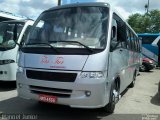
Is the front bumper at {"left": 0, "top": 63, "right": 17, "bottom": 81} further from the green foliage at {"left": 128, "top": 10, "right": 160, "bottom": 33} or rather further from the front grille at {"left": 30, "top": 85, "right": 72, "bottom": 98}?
the green foliage at {"left": 128, "top": 10, "right": 160, "bottom": 33}

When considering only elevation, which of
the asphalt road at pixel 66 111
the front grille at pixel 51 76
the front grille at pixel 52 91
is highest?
the front grille at pixel 51 76

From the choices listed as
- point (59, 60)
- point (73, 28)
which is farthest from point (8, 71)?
point (59, 60)

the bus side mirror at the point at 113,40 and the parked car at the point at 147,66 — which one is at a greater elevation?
the bus side mirror at the point at 113,40

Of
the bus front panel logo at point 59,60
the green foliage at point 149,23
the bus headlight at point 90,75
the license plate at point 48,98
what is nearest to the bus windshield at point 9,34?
the license plate at point 48,98

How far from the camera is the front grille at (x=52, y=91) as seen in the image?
6380 mm

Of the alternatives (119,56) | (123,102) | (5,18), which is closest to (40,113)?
(119,56)

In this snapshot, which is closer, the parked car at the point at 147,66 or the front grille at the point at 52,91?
the front grille at the point at 52,91

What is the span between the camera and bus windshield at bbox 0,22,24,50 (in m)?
10.1

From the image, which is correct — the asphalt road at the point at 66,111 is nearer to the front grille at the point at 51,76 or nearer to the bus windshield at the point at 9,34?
the front grille at the point at 51,76

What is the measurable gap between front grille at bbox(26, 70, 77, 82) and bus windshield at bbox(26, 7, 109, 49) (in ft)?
2.03

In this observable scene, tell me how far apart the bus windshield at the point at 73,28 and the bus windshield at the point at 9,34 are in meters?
2.76

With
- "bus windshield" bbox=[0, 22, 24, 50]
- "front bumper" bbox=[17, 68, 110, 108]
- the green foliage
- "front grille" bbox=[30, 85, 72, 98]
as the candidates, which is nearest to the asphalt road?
"front grille" bbox=[30, 85, 72, 98]

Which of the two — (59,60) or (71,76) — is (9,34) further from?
(71,76)

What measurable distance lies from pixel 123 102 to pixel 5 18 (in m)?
9.35
